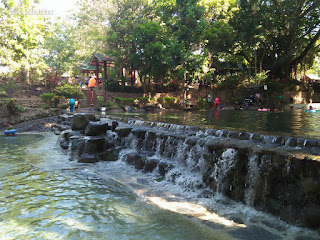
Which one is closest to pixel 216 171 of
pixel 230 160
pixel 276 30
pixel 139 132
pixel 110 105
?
pixel 230 160

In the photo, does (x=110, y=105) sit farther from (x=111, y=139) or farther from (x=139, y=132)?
(x=139, y=132)

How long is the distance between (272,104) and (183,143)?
22.7 metres

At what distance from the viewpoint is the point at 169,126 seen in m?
12.3

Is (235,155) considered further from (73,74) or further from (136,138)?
(73,74)

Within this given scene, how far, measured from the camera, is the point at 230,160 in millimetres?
7074

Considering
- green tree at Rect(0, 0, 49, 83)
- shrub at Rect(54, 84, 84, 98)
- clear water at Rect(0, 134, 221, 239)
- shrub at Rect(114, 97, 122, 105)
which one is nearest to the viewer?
clear water at Rect(0, 134, 221, 239)

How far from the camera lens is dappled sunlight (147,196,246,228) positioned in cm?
550

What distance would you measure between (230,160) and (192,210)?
183cm

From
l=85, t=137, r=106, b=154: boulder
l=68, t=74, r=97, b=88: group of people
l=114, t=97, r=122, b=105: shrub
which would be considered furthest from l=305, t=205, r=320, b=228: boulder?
l=68, t=74, r=97, b=88: group of people

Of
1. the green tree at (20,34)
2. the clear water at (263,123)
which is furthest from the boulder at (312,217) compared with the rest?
the green tree at (20,34)

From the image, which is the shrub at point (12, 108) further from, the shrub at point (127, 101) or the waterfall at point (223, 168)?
the waterfall at point (223, 168)

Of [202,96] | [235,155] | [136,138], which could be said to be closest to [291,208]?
[235,155]

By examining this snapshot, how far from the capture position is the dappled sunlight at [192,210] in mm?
5504

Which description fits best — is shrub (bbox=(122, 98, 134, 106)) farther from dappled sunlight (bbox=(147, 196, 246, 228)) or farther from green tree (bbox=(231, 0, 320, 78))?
dappled sunlight (bbox=(147, 196, 246, 228))
